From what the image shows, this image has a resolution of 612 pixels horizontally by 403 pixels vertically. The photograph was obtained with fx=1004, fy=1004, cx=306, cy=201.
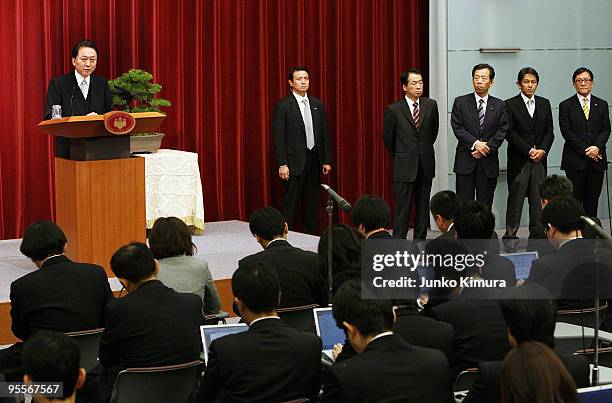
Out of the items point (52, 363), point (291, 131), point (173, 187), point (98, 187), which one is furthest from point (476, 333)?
point (291, 131)

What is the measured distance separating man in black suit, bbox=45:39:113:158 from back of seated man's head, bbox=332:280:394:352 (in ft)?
13.8

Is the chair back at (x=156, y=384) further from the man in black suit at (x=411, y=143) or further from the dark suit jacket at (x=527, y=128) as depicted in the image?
the dark suit jacket at (x=527, y=128)

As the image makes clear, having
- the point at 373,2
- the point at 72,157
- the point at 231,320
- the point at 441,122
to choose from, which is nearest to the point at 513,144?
the point at 441,122

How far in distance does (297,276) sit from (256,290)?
115 centimetres

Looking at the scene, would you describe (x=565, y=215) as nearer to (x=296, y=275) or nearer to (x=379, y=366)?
(x=296, y=275)

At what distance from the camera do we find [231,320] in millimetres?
6062

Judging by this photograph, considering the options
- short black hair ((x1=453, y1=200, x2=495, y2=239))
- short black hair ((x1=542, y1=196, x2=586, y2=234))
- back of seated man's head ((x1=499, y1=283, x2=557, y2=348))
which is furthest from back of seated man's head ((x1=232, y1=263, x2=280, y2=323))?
short black hair ((x1=542, y1=196, x2=586, y2=234))

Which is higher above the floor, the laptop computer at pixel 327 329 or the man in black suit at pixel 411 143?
the man in black suit at pixel 411 143

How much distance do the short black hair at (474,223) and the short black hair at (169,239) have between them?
1131mm

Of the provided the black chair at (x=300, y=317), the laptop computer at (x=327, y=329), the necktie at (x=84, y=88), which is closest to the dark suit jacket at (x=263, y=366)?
the laptop computer at (x=327, y=329)

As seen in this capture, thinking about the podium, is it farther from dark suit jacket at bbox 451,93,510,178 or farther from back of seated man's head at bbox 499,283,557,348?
back of seated man's head at bbox 499,283,557,348

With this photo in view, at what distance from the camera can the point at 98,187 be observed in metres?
5.70

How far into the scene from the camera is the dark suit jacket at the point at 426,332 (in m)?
3.13

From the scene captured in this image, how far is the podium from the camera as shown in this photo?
564 centimetres
